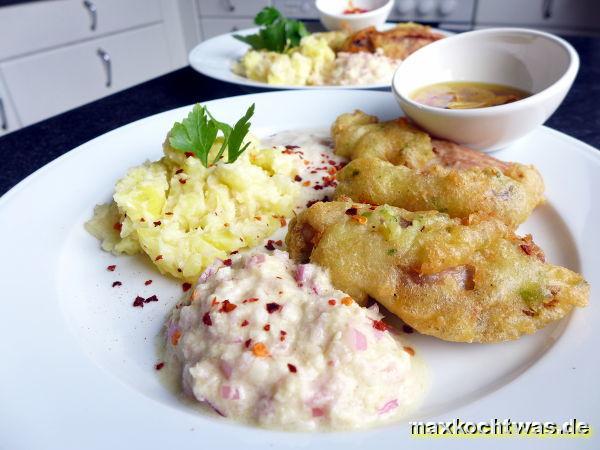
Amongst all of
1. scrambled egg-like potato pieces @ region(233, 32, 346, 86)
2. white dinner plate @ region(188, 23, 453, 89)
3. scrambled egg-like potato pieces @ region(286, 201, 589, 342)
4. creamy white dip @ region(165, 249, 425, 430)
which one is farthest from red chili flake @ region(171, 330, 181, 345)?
scrambled egg-like potato pieces @ region(233, 32, 346, 86)

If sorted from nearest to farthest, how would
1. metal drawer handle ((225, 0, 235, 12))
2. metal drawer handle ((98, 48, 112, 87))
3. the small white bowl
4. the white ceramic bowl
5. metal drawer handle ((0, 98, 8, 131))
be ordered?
1. the white ceramic bowl
2. the small white bowl
3. metal drawer handle ((0, 98, 8, 131))
4. metal drawer handle ((98, 48, 112, 87))
5. metal drawer handle ((225, 0, 235, 12))

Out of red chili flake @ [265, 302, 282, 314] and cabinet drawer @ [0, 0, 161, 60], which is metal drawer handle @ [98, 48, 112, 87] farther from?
red chili flake @ [265, 302, 282, 314]

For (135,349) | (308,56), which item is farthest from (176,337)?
(308,56)

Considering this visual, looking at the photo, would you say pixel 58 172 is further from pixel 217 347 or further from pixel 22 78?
pixel 22 78

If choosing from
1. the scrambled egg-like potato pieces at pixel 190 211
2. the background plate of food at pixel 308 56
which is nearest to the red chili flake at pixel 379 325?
the scrambled egg-like potato pieces at pixel 190 211

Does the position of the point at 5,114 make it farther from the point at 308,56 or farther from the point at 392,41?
the point at 392,41

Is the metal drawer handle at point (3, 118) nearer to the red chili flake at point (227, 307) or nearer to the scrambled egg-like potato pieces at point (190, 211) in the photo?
the scrambled egg-like potato pieces at point (190, 211)
